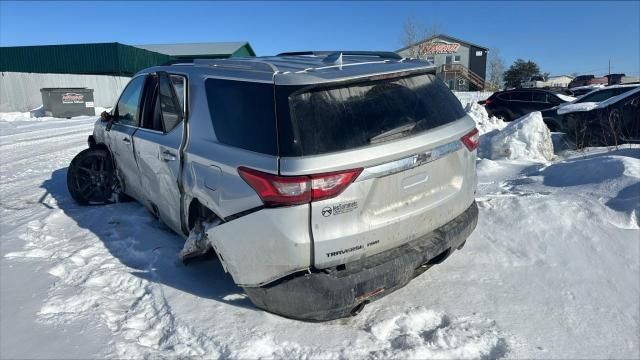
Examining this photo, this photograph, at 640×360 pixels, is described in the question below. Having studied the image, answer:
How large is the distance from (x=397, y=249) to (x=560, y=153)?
693 centimetres

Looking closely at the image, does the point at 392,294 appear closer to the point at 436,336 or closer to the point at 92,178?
the point at 436,336

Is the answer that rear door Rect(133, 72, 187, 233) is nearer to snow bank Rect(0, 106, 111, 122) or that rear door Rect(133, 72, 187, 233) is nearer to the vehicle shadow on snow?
the vehicle shadow on snow

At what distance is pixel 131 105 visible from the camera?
4.93 metres

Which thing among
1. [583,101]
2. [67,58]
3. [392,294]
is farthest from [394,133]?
[67,58]

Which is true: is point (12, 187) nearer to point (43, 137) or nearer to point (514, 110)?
point (43, 137)

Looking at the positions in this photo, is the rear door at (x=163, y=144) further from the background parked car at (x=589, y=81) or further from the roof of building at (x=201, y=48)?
the roof of building at (x=201, y=48)

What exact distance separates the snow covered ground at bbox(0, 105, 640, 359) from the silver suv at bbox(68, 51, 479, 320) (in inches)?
11.1

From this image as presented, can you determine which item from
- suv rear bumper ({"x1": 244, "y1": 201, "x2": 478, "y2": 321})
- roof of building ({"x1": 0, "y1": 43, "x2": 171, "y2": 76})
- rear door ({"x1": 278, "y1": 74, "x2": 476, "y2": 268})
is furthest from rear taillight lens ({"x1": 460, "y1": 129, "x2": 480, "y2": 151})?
roof of building ({"x1": 0, "y1": 43, "x2": 171, "y2": 76})

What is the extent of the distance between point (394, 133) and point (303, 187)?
0.69m

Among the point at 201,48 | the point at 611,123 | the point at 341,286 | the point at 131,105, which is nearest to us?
the point at 341,286

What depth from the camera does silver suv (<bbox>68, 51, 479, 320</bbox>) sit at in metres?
2.60

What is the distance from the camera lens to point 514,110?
14.5m

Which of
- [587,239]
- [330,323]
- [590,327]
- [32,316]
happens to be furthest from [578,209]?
[32,316]

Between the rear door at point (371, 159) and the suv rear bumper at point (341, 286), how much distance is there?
72 mm
